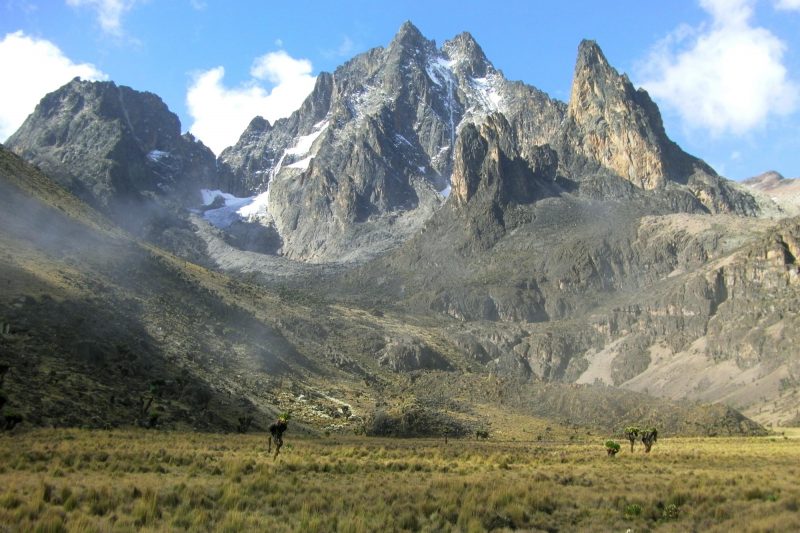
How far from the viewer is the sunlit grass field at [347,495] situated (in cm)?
1902

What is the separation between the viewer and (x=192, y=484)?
24.5 meters

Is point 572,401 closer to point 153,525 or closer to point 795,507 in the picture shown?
point 795,507

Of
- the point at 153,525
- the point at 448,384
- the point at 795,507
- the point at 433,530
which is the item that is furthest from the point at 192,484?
the point at 448,384

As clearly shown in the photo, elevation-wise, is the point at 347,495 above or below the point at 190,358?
below

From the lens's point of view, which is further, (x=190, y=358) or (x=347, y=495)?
(x=190, y=358)

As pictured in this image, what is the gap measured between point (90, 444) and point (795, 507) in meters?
33.1

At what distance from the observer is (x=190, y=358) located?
3644 inches

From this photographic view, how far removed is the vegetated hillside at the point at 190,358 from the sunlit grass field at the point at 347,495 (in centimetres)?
2173

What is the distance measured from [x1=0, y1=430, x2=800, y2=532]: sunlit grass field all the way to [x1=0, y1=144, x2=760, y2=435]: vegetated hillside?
21731 mm

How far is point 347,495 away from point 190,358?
243 ft

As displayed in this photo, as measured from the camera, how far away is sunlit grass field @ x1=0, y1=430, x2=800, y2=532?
19.0 meters

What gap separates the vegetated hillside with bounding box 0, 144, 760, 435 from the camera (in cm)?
6238

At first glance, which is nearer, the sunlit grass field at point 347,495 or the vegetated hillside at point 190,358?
the sunlit grass field at point 347,495

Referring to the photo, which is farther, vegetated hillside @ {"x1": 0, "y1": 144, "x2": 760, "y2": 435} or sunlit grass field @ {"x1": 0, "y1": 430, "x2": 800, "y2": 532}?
vegetated hillside @ {"x1": 0, "y1": 144, "x2": 760, "y2": 435}
